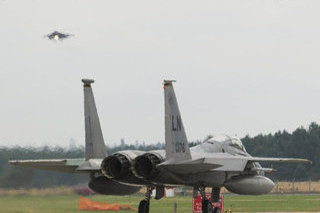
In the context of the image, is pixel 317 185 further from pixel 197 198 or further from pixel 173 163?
pixel 173 163

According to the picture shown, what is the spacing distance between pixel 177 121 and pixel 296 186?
49301mm

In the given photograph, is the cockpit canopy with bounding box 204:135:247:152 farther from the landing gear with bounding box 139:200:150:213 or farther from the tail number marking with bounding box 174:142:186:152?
the landing gear with bounding box 139:200:150:213

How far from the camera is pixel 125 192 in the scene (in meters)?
27.6

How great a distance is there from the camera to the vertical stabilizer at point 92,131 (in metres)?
26.4

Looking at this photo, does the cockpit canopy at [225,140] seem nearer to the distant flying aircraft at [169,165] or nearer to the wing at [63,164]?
the distant flying aircraft at [169,165]

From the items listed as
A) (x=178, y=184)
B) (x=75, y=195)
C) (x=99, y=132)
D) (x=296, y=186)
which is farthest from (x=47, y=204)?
(x=296, y=186)

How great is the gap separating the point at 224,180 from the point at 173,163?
355 centimetres

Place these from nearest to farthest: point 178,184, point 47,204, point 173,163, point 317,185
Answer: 1. point 173,163
2. point 178,184
3. point 47,204
4. point 317,185

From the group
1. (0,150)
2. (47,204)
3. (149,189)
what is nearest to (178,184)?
(149,189)

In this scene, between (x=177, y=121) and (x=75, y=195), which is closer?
(x=177, y=121)

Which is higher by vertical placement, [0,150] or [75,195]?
[0,150]

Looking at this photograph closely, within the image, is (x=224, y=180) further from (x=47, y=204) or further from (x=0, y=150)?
(x=0, y=150)

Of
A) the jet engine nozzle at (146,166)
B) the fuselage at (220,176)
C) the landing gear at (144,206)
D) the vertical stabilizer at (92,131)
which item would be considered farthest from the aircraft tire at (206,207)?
the vertical stabilizer at (92,131)

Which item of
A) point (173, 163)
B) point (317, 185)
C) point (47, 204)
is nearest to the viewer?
point (173, 163)
